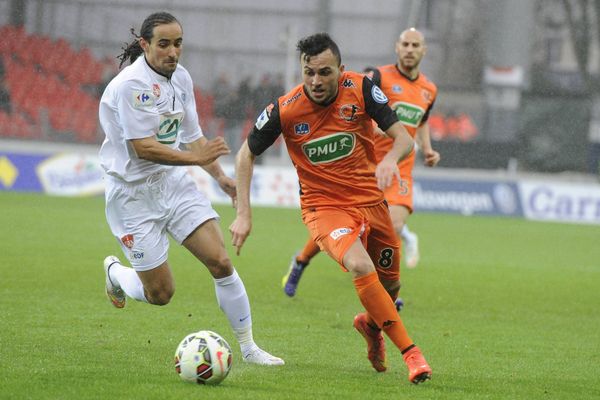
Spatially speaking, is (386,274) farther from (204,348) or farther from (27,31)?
(27,31)

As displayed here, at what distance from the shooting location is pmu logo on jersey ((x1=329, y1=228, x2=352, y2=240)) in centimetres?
662

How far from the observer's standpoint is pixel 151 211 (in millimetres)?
7055

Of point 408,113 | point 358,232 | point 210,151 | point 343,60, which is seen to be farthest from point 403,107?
point 343,60

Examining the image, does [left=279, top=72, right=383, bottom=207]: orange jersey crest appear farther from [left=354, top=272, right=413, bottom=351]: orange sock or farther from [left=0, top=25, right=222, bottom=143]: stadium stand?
[left=0, top=25, right=222, bottom=143]: stadium stand

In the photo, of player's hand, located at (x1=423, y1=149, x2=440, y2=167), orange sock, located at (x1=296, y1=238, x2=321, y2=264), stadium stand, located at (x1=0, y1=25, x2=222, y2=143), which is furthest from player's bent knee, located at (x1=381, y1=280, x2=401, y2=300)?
stadium stand, located at (x1=0, y1=25, x2=222, y2=143)

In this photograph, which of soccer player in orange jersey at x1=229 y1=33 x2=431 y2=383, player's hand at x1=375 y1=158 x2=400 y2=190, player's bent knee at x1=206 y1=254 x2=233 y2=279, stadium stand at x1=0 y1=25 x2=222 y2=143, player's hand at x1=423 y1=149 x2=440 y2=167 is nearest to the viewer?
player's hand at x1=375 y1=158 x2=400 y2=190

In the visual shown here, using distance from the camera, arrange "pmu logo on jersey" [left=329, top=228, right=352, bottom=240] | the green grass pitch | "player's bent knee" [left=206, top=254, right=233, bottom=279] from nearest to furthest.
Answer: the green grass pitch, "pmu logo on jersey" [left=329, top=228, right=352, bottom=240], "player's bent knee" [left=206, top=254, right=233, bottom=279]

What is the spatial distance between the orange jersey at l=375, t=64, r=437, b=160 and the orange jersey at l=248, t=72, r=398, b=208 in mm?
3357

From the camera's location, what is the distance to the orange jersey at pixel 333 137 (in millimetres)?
6695

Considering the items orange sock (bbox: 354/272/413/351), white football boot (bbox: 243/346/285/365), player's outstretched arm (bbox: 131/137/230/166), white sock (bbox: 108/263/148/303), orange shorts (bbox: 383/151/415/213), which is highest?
player's outstretched arm (bbox: 131/137/230/166)

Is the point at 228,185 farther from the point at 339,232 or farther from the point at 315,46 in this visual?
the point at 315,46

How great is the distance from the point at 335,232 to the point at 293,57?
24.2m

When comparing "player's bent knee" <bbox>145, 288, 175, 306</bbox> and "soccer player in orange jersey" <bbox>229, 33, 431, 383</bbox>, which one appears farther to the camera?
"player's bent knee" <bbox>145, 288, 175, 306</bbox>

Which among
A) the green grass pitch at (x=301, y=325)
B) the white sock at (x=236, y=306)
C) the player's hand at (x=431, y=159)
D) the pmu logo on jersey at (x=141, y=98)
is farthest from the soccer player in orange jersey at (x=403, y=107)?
the pmu logo on jersey at (x=141, y=98)
